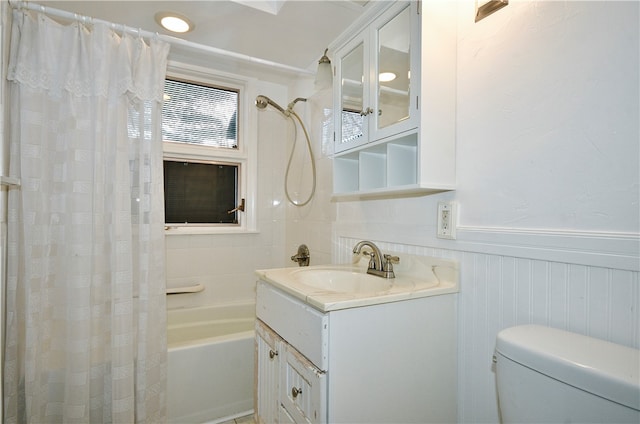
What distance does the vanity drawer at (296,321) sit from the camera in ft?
2.85

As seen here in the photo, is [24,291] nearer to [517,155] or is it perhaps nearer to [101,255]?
[101,255]

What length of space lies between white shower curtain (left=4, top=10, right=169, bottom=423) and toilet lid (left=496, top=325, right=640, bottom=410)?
1.52 meters

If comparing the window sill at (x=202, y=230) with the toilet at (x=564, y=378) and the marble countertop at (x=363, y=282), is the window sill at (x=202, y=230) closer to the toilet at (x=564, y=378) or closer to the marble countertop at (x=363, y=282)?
the marble countertop at (x=363, y=282)

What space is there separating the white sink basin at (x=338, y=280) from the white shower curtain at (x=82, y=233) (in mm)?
797

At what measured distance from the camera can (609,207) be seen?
75 centimetres

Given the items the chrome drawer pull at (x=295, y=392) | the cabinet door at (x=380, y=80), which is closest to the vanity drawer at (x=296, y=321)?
the chrome drawer pull at (x=295, y=392)

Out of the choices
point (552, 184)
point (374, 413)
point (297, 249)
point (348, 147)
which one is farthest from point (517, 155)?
point (297, 249)

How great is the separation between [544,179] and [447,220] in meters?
0.33

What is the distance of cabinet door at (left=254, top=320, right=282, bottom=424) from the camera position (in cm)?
115

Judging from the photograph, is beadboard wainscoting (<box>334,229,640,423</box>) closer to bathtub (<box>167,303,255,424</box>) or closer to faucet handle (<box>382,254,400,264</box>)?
faucet handle (<box>382,254,400,264</box>)

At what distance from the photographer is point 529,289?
0.91 m

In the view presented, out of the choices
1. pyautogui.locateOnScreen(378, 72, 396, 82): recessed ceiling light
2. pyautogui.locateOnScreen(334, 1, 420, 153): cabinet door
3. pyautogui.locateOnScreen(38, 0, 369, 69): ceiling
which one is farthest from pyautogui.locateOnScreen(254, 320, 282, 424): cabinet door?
pyautogui.locateOnScreen(38, 0, 369, 69): ceiling

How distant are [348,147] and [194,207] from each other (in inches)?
52.9

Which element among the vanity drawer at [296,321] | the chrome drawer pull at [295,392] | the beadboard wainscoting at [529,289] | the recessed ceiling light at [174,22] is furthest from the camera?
the recessed ceiling light at [174,22]
